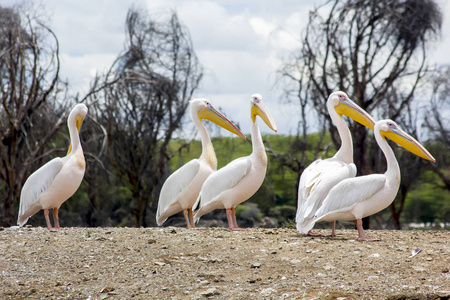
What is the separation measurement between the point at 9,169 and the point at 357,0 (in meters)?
8.99

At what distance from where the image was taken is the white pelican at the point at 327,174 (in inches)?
266

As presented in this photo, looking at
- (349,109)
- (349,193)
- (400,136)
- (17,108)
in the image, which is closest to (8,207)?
(17,108)

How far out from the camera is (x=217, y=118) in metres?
9.23

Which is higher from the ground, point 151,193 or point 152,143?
point 152,143

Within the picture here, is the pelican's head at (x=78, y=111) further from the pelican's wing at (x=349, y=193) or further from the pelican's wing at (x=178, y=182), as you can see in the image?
the pelican's wing at (x=349, y=193)

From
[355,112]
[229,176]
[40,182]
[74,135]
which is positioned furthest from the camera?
[74,135]

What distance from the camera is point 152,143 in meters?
17.3

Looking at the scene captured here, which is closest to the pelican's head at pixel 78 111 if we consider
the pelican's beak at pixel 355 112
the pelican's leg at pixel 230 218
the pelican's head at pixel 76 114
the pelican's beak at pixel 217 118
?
the pelican's head at pixel 76 114

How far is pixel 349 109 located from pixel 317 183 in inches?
63.7

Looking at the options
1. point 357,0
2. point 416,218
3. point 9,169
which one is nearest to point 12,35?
point 9,169

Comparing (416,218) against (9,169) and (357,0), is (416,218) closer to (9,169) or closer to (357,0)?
(357,0)

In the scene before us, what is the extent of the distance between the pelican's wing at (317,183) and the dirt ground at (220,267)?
0.34 m

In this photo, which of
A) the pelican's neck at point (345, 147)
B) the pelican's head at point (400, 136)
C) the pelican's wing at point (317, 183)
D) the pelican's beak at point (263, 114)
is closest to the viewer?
the pelican's wing at point (317, 183)

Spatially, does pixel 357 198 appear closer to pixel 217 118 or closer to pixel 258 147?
pixel 258 147
